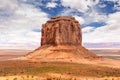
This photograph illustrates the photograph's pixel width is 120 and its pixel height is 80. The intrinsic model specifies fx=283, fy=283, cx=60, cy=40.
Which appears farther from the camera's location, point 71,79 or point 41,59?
point 41,59

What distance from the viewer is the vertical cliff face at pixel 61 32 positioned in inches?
5192

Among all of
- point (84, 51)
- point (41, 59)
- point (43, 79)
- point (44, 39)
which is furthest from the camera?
point (44, 39)

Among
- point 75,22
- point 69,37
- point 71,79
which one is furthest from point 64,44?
point 71,79

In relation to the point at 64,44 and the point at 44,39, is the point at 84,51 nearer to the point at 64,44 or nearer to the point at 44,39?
the point at 64,44

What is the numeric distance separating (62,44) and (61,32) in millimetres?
5830

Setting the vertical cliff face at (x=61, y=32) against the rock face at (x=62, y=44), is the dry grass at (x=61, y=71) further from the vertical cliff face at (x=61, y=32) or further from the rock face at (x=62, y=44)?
the vertical cliff face at (x=61, y=32)

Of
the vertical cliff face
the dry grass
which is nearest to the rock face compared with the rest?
the vertical cliff face

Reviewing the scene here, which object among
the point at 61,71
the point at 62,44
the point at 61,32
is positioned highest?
the point at 61,32

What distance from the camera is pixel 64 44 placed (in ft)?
429

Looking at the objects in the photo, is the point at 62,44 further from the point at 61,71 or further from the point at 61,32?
the point at 61,71

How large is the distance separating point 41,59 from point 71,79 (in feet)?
183

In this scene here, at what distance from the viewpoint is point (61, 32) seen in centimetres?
13212

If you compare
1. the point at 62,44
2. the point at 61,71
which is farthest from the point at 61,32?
the point at 61,71

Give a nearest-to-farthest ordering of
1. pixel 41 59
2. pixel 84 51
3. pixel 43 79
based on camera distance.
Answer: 1. pixel 43 79
2. pixel 41 59
3. pixel 84 51
